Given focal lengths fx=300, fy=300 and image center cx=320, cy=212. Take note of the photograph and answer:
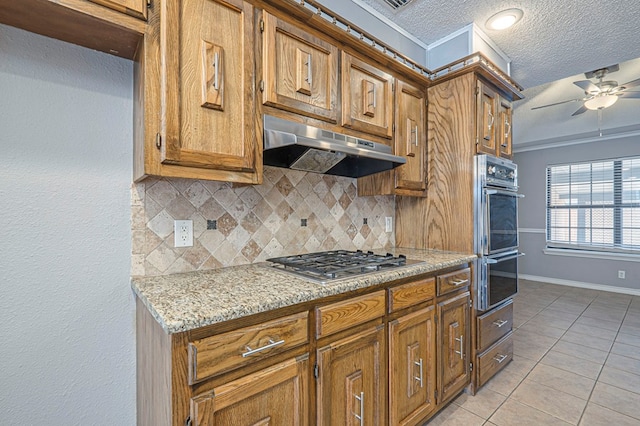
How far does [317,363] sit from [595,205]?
6.10m

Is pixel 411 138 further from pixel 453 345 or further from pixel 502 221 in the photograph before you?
pixel 453 345

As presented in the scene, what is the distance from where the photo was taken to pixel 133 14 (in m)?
1.10

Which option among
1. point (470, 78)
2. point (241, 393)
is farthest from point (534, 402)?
point (470, 78)

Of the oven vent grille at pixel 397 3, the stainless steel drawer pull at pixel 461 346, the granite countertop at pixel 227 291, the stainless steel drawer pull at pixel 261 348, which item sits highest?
the oven vent grille at pixel 397 3

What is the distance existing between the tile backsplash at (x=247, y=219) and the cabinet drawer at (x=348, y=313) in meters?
0.66

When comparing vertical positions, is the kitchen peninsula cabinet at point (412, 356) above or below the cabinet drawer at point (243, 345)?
below

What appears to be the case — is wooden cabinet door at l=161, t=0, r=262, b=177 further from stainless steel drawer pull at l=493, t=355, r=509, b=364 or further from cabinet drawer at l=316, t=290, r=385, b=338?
stainless steel drawer pull at l=493, t=355, r=509, b=364

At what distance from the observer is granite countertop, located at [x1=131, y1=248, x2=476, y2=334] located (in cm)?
92

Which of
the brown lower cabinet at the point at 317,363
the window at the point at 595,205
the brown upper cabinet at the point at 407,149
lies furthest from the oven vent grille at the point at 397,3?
the window at the point at 595,205

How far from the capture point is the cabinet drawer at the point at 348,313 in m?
1.24

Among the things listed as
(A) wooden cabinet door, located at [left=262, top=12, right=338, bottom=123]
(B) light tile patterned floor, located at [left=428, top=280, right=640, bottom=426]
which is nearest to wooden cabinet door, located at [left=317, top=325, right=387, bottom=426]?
(B) light tile patterned floor, located at [left=428, top=280, right=640, bottom=426]

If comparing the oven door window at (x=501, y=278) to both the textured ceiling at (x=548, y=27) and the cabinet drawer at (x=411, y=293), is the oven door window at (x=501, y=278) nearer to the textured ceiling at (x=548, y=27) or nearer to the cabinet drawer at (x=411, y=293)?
the cabinet drawer at (x=411, y=293)

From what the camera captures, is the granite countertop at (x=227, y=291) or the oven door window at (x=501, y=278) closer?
the granite countertop at (x=227, y=291)

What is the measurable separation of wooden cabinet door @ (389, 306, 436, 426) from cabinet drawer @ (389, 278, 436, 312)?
0.07 meters
